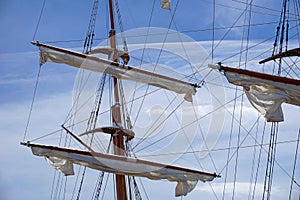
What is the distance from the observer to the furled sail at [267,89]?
20.2 meters

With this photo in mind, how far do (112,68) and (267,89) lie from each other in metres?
10.8

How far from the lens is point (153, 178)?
90.0ft

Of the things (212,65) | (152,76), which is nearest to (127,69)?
(152,76)

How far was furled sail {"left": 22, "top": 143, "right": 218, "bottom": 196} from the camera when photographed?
26.7 metres

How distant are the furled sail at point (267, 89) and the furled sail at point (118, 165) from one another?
7579 millimetres

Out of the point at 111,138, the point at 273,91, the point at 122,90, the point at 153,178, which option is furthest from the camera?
the point at 122,90

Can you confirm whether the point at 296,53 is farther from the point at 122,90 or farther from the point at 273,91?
the point at 122,90

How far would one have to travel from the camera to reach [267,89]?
20.5m

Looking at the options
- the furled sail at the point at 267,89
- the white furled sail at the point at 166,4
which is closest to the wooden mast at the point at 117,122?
the white furled sail at the point at 166,4

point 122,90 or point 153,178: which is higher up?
point 122,90

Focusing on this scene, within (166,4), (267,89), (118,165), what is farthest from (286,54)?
(118,165)

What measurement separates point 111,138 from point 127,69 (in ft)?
11.2

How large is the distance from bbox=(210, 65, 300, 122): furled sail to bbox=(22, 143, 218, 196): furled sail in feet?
24.9

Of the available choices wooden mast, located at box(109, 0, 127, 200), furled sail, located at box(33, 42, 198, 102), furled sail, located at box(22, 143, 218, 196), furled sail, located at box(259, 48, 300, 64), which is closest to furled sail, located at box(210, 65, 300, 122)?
furled sail, located at box(259, 48, 300, 64)
